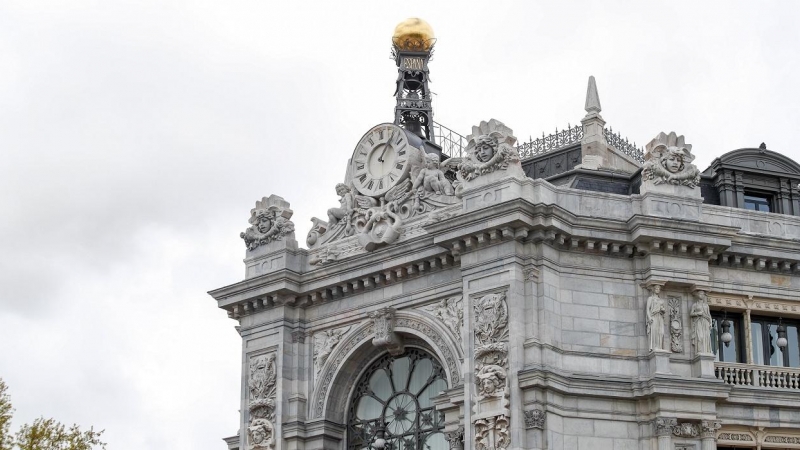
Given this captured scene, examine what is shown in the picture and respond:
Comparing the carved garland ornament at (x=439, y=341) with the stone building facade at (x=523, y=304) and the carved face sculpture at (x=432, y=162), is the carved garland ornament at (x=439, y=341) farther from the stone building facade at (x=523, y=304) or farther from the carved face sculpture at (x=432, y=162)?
the carved face sculpture at (x=432, y=162)

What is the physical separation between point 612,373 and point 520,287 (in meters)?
3.45

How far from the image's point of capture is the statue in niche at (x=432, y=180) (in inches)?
1769

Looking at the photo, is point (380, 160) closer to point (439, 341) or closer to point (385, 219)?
point (385, 219)

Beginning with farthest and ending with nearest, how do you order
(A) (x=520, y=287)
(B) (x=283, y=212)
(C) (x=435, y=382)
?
(B) (x=283, y=212) → (C) (x=435, y=382) → (A) (x=520, y=287)

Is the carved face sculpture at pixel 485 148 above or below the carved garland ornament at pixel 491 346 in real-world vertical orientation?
above

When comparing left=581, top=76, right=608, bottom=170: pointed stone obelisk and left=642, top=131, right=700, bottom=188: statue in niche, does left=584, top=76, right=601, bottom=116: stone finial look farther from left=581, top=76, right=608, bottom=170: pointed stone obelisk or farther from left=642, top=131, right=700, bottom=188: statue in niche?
left=642, top=131, right=700, bottom=188: statue in niche

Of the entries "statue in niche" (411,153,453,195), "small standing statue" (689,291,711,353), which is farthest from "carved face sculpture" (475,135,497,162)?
"small standing statue" (689,291,711,353)

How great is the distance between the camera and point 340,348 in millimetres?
45688

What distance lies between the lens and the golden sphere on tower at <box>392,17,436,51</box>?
54.6 meters

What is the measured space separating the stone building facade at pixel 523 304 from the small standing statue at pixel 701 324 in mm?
73

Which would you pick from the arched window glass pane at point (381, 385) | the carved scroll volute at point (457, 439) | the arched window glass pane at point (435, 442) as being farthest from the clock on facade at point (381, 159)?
the carved scroll volute at point (457, 439)

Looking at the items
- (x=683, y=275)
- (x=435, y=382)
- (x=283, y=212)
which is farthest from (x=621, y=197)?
(x=283, y=212)

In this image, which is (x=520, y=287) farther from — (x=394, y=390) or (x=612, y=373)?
(x=394, y=390)

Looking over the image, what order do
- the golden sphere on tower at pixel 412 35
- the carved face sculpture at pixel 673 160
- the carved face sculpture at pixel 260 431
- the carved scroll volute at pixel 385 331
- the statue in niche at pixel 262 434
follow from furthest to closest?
the golden sphere on tower at pixel 412 35 < the carved face sculpture at pixel 260 431 < the statue in niche at pixel 262 434 < the carved scroll volute at pixel 385 331 < the carved face sculpture at pixel 673 160
